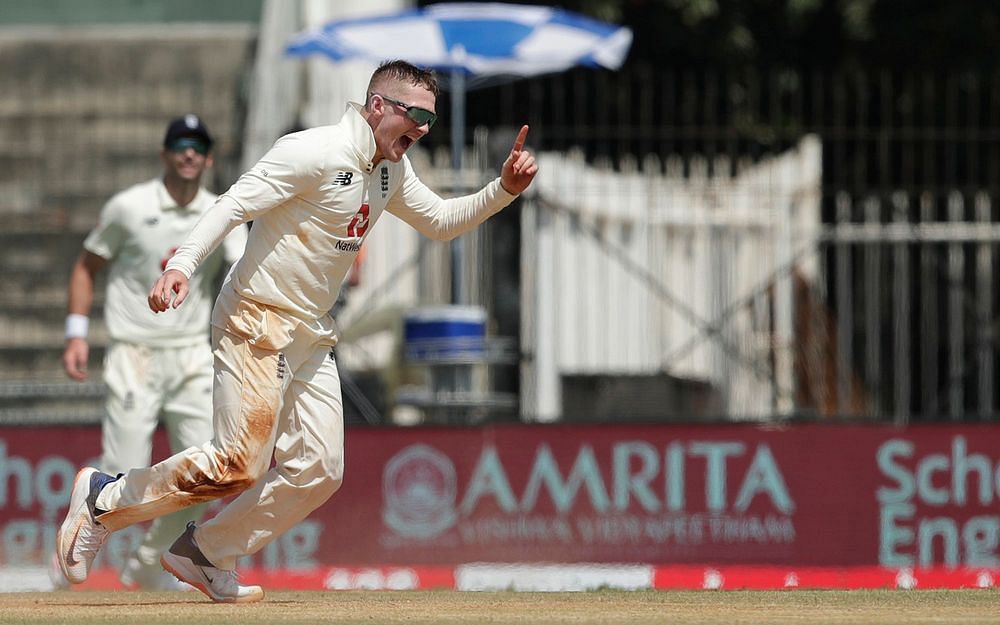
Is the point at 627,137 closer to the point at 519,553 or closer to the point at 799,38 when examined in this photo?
the point at 519,553

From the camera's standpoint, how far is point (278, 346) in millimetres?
7445

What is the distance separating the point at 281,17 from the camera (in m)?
16.1

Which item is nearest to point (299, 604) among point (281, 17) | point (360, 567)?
point (360, 567)

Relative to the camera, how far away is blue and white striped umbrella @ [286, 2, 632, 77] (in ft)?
43.2

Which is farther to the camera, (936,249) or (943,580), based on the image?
(936,249)

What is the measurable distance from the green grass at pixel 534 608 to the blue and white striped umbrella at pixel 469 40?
5.51 m

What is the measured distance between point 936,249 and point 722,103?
249 inches

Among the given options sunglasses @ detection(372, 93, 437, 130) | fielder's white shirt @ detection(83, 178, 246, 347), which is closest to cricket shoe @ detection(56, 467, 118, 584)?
sunglasses @ detection(372, 93, 437, 130)

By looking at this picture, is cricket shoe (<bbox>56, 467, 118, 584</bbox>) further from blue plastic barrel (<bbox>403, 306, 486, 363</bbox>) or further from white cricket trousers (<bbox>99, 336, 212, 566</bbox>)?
blue plastic barrel (<bbox>403, 306, 486, 363</bbox>)

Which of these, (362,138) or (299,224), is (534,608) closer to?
(299,224)

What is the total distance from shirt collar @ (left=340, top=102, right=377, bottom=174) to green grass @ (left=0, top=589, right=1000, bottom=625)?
1644mm

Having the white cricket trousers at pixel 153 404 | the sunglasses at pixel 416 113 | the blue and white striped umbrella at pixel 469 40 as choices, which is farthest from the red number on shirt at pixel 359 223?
the blue and white striped umbrella at pixel 469 40

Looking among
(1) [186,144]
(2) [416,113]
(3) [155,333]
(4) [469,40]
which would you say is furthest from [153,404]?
(4) [469,40]

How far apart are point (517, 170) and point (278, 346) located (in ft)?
3.71
